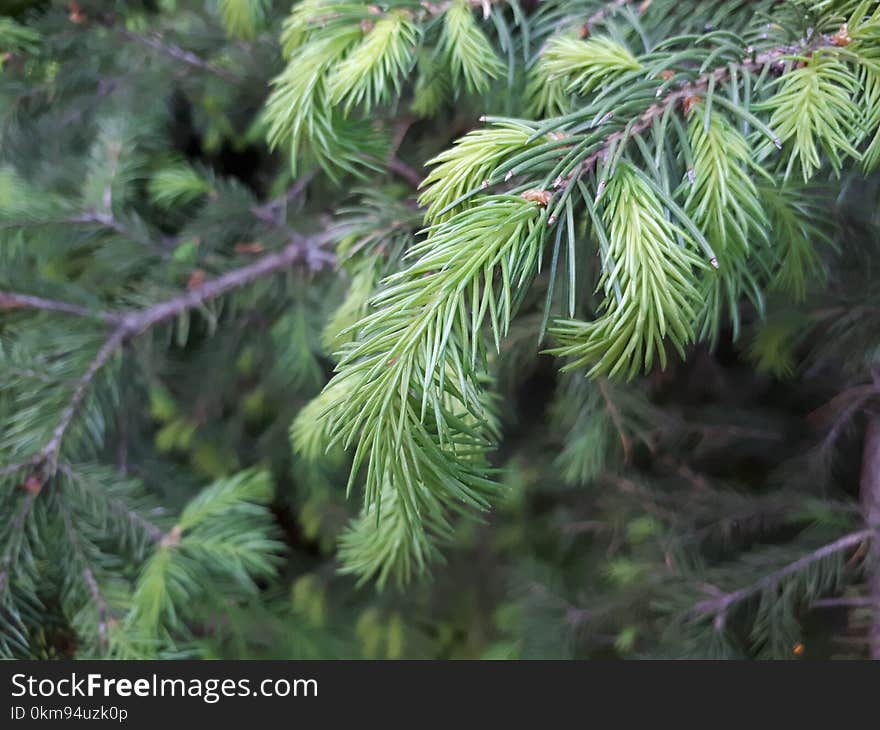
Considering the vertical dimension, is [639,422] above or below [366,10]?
below

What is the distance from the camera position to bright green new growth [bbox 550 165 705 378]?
1.45 ft

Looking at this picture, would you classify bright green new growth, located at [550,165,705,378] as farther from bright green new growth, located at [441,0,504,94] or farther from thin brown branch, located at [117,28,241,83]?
thin brown branch, located at [117,28,241,83]

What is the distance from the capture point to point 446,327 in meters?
0.44

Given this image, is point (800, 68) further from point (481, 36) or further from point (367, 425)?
point (367, 425)

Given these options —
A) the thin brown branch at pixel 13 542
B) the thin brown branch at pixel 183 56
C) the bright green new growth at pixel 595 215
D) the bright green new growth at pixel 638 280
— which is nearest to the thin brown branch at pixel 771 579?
the bright green new growth at pixel 595 215

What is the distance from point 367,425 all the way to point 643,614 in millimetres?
864

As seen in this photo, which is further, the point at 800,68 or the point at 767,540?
the point at 767,540

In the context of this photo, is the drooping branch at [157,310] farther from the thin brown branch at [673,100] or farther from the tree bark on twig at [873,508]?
the tree bark on twig at [873,508]

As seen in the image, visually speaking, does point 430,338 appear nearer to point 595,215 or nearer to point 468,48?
point 595,215

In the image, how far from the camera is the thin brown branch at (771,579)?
32.2 inches

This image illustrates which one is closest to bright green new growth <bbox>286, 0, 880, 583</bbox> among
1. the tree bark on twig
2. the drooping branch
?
the tree bark on twig

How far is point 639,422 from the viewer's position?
3.38ft

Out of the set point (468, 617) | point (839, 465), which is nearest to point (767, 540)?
point (839, 465)

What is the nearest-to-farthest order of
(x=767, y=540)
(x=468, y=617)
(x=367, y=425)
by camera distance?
(x=367, y=425) → (x=767, y=540) → (x=468, y=617)
